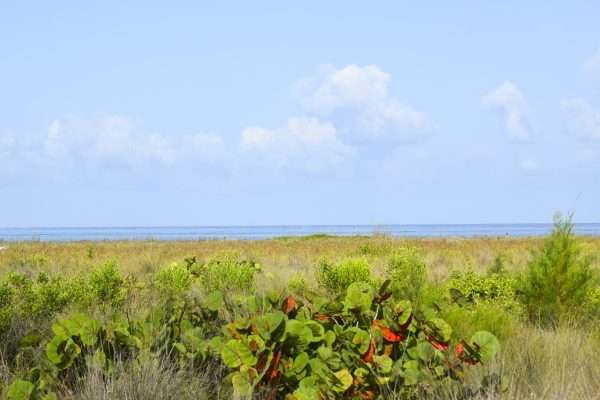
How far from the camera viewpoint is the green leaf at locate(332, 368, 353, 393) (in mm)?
3617

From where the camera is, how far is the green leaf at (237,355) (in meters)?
3.68

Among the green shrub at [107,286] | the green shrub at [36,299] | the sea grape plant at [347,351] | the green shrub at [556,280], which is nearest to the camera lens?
the sea grape plant at [347,351]

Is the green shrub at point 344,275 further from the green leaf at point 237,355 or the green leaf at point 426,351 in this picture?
the green leaf at point 237,355

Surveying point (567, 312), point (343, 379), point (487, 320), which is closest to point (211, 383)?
point (343, 379)

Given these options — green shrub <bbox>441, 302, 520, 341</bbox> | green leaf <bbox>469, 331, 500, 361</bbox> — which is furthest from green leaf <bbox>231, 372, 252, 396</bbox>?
green shrub <bbox>441, 302, 520, 341</bbox>

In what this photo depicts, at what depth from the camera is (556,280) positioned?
26.9 ft

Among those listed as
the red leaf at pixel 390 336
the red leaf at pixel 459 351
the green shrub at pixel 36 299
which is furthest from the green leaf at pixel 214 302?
the green shrub at pixel 36 299

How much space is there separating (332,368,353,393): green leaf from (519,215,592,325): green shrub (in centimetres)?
496

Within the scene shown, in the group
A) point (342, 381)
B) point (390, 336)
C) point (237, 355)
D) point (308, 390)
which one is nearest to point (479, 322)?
point (390, 336)

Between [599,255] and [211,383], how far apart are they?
17.9m

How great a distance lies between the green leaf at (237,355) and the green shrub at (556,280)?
520cm

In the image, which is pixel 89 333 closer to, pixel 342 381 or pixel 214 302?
pixel 214 302

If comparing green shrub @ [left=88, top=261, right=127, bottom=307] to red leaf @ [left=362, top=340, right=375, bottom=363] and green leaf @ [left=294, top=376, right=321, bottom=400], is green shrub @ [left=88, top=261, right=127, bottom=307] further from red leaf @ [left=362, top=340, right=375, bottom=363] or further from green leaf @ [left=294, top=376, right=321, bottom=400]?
red leaf @ [left=362, top=340, right=375, bottom=363]

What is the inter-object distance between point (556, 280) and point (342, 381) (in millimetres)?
5363
